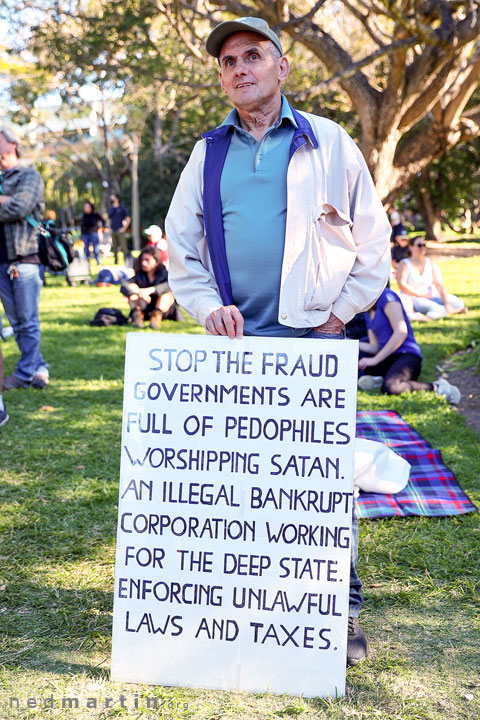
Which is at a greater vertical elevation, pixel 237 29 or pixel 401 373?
pixel 237 29

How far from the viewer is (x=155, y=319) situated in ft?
36.5

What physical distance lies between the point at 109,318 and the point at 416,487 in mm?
7520

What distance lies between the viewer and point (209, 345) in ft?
8.99

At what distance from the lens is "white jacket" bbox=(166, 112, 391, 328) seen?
8.95ft

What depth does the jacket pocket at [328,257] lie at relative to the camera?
276 cm

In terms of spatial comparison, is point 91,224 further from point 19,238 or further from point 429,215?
point 429,215

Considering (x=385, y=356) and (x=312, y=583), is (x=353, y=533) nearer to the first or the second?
(x=312, y=583)

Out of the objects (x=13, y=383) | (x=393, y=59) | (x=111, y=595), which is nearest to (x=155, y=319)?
(x=13, y=383)

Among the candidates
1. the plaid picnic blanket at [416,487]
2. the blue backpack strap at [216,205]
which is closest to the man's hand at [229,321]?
the blue backpack strap at [216,205]

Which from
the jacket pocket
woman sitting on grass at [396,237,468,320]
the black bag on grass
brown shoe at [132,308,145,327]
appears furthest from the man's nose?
the black bag on grass

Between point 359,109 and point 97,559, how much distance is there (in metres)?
9.51

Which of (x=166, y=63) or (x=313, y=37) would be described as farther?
(x=166, y=63)

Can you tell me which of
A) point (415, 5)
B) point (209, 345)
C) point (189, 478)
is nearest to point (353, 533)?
point (189, 478)

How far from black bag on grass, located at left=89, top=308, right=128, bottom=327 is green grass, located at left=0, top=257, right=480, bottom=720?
4.98m
